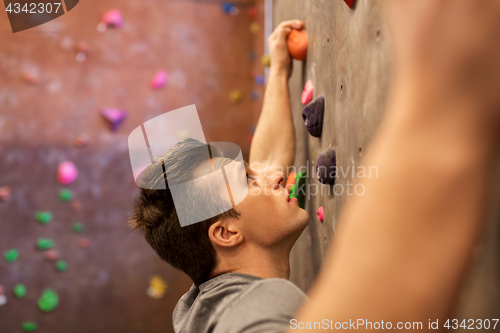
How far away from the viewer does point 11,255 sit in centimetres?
214

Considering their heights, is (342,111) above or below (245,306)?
above

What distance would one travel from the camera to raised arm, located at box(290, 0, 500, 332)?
0.82ft

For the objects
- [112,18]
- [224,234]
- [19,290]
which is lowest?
[19,290]

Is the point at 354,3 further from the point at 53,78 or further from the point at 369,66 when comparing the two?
the point at 53,78

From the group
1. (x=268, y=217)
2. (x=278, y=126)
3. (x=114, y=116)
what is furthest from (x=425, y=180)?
(x=114, y=116)

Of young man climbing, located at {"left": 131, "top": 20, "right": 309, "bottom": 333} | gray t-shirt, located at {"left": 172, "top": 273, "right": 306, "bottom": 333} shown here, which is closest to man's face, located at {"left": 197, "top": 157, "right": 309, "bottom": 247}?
young man climbing, located at {"left": 131, "top": 20, "right": 309, "bottom": 333}

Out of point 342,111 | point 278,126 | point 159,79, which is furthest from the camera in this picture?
point 159,79

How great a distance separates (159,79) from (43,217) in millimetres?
1132

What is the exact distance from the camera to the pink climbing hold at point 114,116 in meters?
2.25

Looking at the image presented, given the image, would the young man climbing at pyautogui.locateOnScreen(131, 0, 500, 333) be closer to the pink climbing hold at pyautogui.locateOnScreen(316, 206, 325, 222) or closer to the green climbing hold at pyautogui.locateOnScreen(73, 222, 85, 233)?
the pink climbing hold at pyautogui.locateOnScreen(316, 206, 325, 222)

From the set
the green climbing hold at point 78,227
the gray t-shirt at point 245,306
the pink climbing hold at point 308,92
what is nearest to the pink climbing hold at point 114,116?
the green climbing hold at point 78,227

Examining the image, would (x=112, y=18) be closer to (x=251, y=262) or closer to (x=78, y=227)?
(x=78, y=227)

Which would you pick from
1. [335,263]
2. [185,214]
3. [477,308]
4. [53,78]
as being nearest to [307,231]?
[185,214]

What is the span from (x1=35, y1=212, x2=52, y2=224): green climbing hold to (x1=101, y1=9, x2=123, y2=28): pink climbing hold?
49.1 inches
